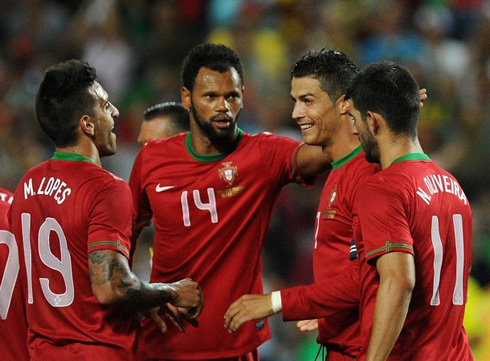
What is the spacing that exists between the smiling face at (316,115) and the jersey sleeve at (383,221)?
0.88 m

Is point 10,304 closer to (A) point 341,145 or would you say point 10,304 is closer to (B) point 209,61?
(B) point 209,61

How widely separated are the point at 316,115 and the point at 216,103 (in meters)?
0.74

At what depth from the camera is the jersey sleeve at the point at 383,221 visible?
11.7 ft

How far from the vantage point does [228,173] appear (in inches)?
194

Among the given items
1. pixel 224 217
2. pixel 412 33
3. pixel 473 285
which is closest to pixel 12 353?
pixel 224 217

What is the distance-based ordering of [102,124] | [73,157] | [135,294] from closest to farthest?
[135,294] < [73,157] < [102,124]

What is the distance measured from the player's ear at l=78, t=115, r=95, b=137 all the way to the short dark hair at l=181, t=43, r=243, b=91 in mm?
1014

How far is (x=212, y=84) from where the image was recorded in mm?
5066

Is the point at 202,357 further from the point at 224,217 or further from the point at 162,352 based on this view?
the point at 224,217

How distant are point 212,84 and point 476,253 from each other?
387 centimetres

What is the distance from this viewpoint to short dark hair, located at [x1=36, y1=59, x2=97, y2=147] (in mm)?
4273

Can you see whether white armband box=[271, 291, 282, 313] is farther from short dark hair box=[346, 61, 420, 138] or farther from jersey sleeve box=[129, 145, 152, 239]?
jersey sleeve box=[129, 145, 152, 239]

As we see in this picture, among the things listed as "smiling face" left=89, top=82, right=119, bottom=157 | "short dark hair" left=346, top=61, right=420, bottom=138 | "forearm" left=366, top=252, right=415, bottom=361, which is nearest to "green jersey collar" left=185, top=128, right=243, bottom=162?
"smiling face" left=89, top=82, right=119, bottom=157

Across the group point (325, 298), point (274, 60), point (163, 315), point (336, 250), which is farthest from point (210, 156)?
point (274, 60)
